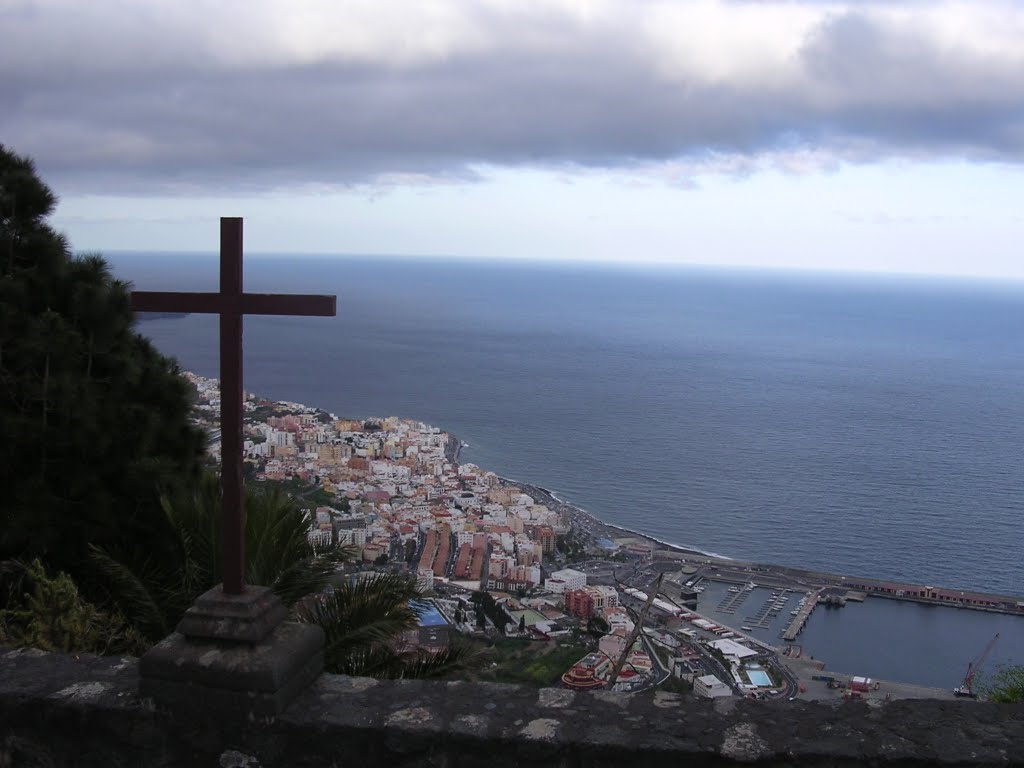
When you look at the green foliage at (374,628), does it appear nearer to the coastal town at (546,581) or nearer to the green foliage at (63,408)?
the coastal town at (546,581)

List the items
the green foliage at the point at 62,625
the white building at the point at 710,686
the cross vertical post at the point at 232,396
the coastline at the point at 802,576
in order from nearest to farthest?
the cross vertical post at the point at 232,396 → the green foliage at the point at 62,625 → the white building at the point at 710,686 → the coastline at the point at 802,576

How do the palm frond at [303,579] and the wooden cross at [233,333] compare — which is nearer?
the wooden cross at [233,333]

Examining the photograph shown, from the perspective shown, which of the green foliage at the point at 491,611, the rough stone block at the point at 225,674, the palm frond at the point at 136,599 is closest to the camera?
the rough stone block at the point at 225,674

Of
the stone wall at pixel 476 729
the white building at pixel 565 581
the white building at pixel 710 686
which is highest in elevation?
the stone wall at pixel 476 729

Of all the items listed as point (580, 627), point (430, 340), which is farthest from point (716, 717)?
point (430, 340)

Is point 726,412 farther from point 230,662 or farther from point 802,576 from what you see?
point 230,662

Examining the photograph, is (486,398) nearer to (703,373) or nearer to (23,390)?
(703,373)

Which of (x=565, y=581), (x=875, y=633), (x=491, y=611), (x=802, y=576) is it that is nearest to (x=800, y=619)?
(x=875, y=633)

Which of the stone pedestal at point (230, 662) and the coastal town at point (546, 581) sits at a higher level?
the stone pedestal at point (230, 662)

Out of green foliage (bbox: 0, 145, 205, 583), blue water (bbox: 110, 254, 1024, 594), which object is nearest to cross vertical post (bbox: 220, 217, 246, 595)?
green foliage (bbox: 0, 145, 205, 583)

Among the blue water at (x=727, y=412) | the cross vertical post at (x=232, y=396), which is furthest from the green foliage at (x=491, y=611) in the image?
the blue water at (x=727, y=412)
